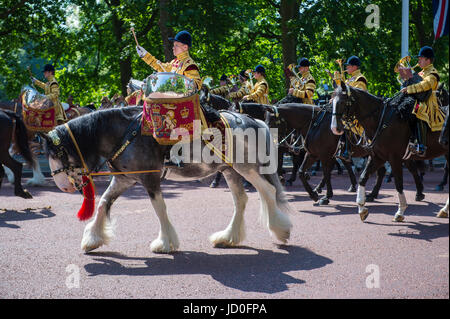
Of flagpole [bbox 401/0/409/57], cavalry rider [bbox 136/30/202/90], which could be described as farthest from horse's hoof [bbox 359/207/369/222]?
flagpole [bbox 401/0/409/57]

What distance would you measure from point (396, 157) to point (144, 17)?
16.9m

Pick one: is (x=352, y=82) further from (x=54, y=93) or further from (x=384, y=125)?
(x=54, y=93)

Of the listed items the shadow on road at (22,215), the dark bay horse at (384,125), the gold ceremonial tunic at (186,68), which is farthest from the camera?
the shadow on road at (22,215)

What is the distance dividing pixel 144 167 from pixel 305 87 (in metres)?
6.82

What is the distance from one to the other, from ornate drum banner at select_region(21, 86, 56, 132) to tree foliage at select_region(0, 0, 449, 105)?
4.57 metres

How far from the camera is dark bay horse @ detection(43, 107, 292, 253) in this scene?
6.27 meters

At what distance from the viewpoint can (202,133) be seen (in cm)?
652

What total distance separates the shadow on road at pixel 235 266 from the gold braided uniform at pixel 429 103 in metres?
3.34

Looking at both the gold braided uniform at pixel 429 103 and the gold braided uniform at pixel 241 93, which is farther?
the gold braided uniform at pixel 241 93

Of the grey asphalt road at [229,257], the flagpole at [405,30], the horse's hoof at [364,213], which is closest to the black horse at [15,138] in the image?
the grey asphalt road at [229,257]

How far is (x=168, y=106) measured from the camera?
6.23 metres

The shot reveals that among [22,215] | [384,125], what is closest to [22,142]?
[22,215]

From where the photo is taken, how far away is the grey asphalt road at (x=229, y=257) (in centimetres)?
491

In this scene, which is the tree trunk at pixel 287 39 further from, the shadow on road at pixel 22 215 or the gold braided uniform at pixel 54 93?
the shadow on road at pixel 22 215
